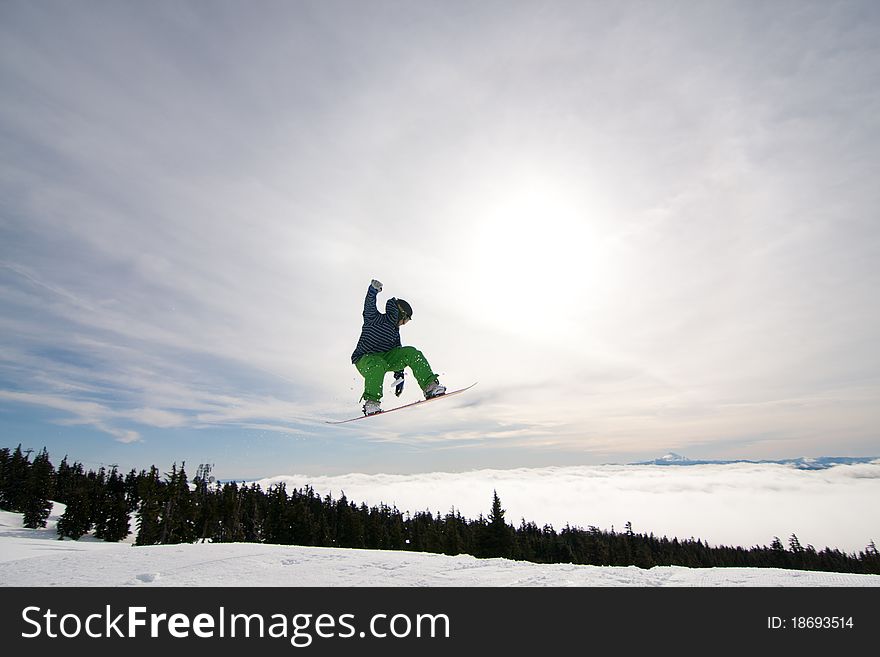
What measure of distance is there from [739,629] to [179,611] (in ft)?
20.8

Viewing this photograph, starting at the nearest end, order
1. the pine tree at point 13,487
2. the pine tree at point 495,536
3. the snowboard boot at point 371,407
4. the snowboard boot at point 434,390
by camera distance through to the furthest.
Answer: the snowboard boot at point 434,390 < the snowboard boot at point 371,407 < the pine tree at point 495,536 < the pine tree at point 13,487

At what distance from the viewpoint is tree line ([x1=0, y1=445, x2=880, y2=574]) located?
51.6 m

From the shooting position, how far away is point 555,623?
4754 mm

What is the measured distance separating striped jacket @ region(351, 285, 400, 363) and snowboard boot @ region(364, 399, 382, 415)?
1305 mm

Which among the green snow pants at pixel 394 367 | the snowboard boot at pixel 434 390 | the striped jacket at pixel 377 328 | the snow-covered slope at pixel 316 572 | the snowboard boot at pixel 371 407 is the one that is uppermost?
the striped jacket at pixel 377 328

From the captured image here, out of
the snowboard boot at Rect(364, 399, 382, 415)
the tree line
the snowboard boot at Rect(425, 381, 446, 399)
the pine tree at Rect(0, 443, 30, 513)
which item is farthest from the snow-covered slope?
the pine tree at Rect(0, 443, 30, 513)

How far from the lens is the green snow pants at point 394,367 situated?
36.4ft

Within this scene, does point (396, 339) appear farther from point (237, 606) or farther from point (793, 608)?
point (793, 608)

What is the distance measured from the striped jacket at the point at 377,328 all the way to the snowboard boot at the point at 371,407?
1.31 meters

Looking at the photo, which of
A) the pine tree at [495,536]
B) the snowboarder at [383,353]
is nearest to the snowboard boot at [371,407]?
the snowboarder at [383,353]

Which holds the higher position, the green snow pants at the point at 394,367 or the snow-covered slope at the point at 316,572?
the green snow pants at the point at 394,367

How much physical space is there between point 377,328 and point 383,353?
2.23ft

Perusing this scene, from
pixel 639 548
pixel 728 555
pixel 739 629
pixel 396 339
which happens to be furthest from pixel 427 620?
pixel 728 555

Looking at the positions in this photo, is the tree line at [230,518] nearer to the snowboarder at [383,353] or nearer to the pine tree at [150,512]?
the pine tree at [150,512]
